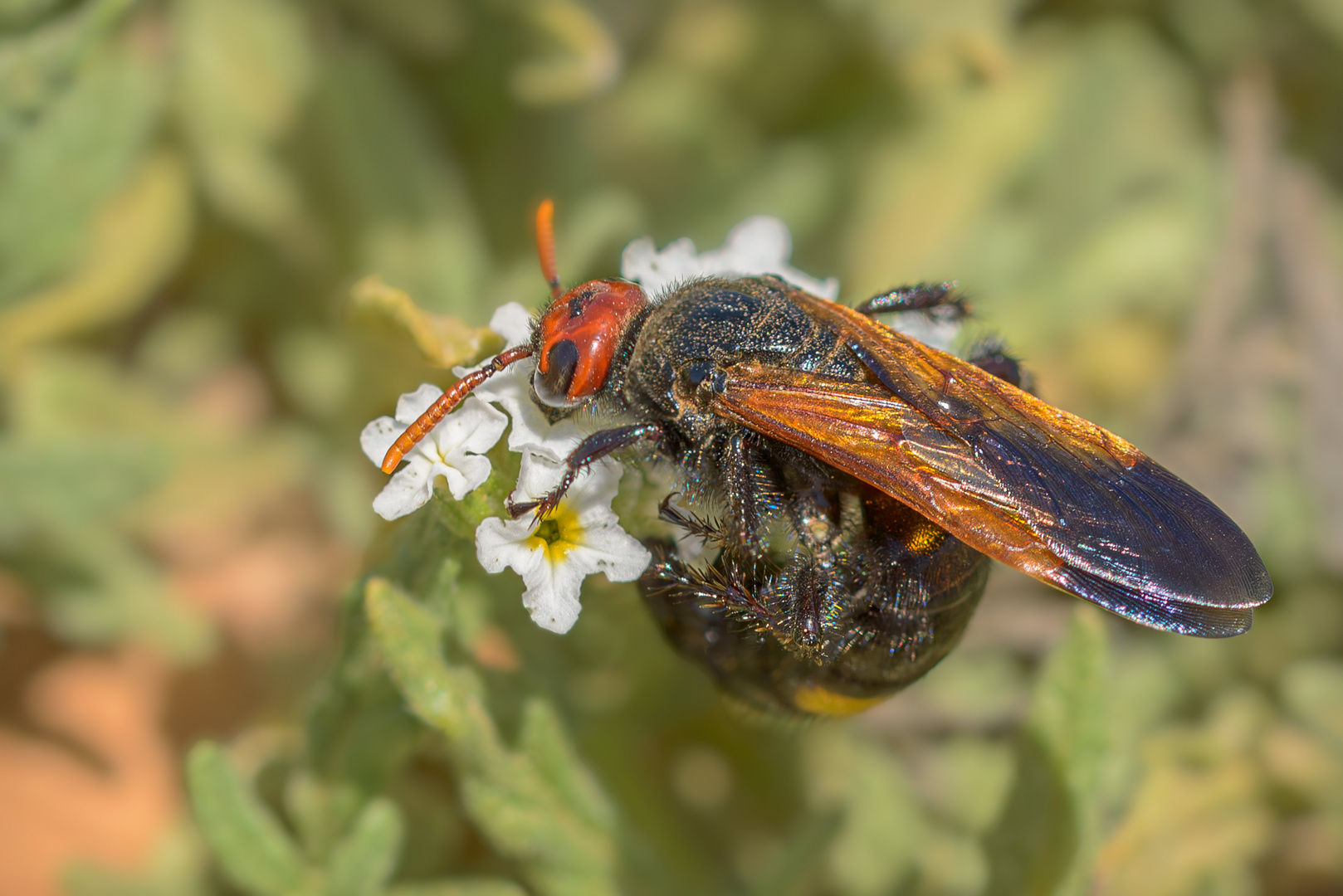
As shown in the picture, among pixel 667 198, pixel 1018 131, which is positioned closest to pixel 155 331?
pixel 667 198

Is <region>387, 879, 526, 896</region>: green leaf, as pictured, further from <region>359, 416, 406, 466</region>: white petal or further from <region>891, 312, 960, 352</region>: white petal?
<region>891, 312, 960, 352</region>: white petal

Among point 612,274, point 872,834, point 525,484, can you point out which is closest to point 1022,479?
point 525,484

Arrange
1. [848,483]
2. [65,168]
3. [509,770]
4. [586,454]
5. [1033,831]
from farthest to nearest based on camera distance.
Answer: [65,168] → [1033,831] → [509,770] → [848,483] → [586,454]

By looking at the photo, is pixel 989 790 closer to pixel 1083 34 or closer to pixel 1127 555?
pixel 1127 555

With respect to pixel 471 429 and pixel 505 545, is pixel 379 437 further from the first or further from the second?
pixel 505 545

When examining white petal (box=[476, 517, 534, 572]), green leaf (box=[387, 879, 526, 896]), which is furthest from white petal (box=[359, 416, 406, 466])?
green leaf (box=[387, 879, 526, 896])
